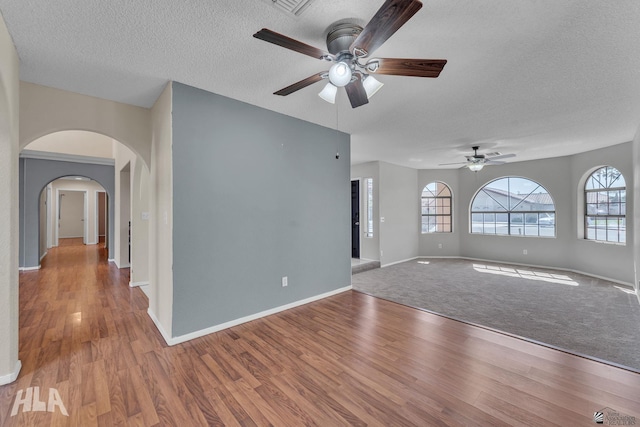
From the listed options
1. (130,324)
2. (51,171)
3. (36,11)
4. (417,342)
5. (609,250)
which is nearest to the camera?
(36,11)

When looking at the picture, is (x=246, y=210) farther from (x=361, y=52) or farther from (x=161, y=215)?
(x=361, y=52)

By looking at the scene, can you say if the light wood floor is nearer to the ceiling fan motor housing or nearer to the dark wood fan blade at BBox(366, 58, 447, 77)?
the dark wood fan blade at BBox(366, 58, 447, 77)

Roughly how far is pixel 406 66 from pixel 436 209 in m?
6.72

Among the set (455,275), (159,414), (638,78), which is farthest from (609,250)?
(159,414)

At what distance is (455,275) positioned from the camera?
18.0ft

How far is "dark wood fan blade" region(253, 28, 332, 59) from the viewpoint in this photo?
4.59ft

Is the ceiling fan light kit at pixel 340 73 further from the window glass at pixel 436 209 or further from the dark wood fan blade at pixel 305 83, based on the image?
the window glass at pixel 436 209

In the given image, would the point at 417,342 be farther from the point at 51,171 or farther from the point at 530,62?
Result: the point at 51,171

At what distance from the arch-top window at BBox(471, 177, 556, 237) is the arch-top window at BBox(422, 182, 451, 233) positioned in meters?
0.66

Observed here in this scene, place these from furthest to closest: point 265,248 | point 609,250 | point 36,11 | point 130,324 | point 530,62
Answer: point 609,250 < point 265,248 < point 130,324 < point 530,62 < point 36,11

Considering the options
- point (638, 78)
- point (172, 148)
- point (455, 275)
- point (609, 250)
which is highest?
point (638, 78)

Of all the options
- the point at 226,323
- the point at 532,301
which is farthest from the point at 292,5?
the point at 532,301

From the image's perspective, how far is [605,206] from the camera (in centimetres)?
523

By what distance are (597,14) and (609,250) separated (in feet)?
18.0
